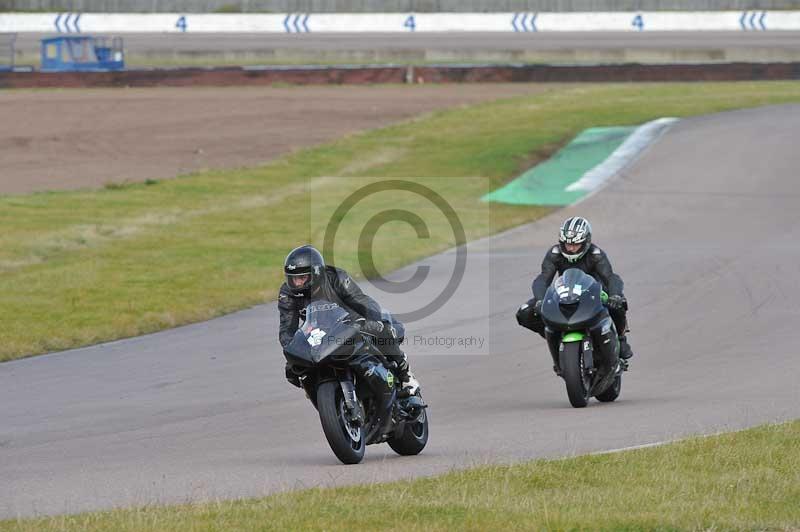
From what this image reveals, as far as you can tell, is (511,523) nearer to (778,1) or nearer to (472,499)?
(472,499)

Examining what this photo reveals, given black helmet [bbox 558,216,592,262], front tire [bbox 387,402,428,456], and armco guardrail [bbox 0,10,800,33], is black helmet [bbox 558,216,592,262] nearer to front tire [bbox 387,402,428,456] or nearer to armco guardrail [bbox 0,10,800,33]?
front tire [bbox 387,402,428,456]

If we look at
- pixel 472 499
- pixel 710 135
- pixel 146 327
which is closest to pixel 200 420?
pixel 472 499

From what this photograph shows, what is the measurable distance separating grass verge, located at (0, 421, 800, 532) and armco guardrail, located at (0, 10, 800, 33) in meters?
56.2

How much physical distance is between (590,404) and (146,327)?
709 centimetres

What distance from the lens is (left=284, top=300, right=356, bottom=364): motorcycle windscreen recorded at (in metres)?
8.84

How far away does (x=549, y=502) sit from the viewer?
7535 mm

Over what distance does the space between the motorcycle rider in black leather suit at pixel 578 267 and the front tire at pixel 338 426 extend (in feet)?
11.0

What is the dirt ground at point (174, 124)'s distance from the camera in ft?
114

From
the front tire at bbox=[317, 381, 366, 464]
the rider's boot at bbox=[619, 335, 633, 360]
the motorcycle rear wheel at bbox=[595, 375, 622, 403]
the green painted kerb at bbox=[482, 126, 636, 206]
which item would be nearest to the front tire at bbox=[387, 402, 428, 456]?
the front tire at bbox=[317, 381, 366, 464]

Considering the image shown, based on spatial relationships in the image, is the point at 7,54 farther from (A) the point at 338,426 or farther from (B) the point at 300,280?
(A) the point at 338,426

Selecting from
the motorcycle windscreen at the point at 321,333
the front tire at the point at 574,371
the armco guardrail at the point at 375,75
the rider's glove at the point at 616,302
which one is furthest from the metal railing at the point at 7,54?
the motorcycle windscreen at the point at 321,333

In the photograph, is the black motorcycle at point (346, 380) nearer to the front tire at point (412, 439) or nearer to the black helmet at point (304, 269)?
the front tire at point (412, 439)

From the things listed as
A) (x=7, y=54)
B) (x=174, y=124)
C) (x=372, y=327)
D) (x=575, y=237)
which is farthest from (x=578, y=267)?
(x=7, y=54)

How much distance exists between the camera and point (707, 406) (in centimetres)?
1141
